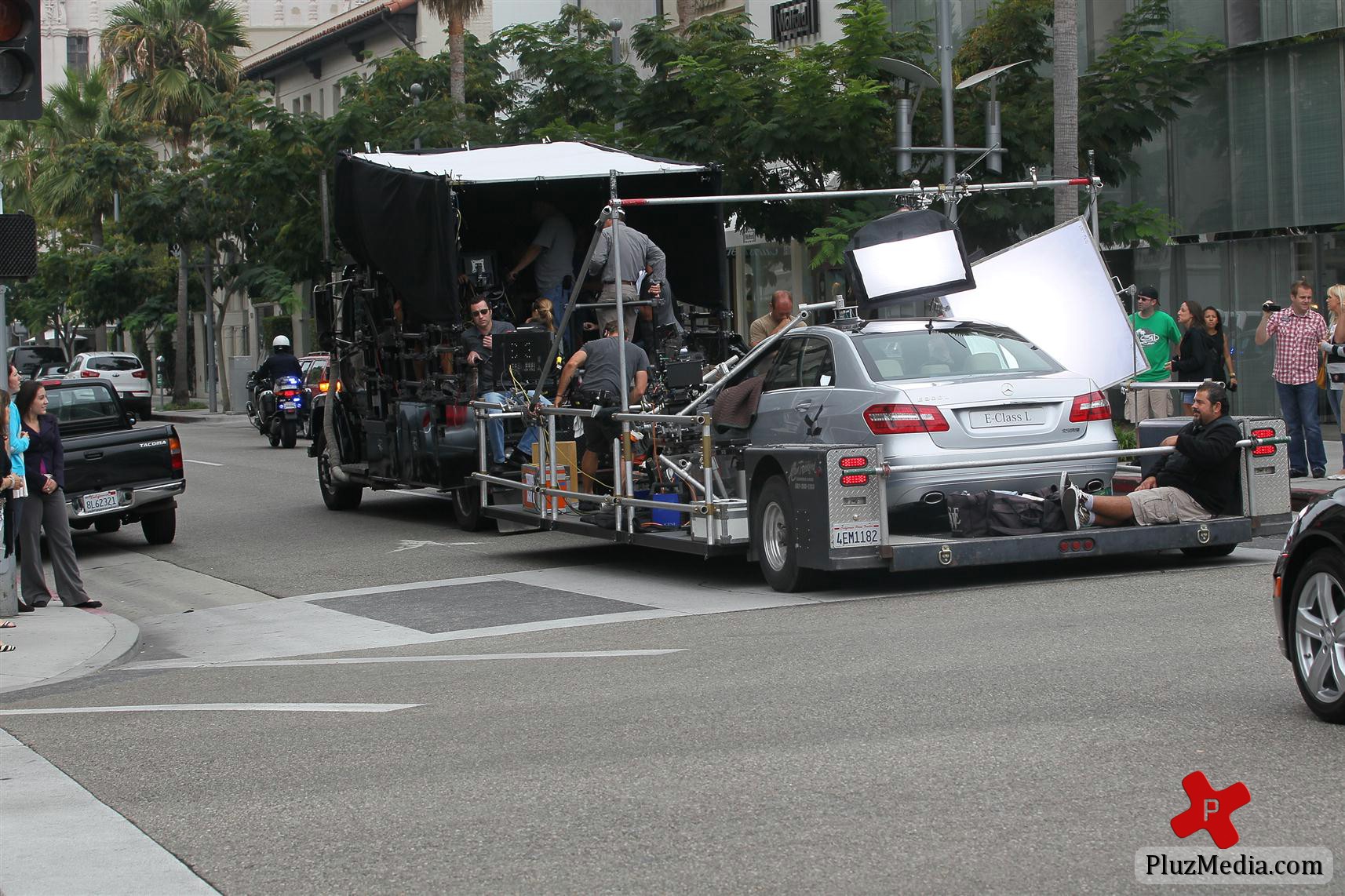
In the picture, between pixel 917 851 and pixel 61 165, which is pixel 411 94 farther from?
pixel 917 851

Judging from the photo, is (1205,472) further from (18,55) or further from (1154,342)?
(18,55)

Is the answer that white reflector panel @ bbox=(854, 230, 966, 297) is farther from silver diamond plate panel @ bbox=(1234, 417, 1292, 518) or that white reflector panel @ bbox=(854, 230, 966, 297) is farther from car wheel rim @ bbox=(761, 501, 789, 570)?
silver diamond plate panel @ bbox=(1234, 417, 1292, 518)

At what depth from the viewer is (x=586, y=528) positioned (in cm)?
1367

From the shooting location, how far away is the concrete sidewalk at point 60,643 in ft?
34.7

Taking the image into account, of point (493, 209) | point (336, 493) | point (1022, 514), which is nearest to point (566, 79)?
point (336, 493)

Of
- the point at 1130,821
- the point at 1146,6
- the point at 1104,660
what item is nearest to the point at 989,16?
the point at 1146,6

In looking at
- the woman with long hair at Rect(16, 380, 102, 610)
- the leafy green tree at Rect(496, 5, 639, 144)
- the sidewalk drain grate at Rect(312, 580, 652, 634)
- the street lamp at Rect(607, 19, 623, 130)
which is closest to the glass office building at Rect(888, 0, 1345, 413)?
the street lamp at Rect(607, 19, 623, 130)

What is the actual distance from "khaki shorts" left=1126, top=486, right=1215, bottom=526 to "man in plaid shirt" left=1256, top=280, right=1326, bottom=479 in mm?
5574

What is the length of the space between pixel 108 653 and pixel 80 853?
5593 mm

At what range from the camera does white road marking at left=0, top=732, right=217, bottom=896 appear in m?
5.50

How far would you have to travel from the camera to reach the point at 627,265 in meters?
14.5

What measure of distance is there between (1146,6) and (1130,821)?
1917cm

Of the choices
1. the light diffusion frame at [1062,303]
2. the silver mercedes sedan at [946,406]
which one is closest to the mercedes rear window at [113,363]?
the light diffusion frame at [1062,303]

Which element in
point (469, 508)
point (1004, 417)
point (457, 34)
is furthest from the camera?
point (457, 34)
